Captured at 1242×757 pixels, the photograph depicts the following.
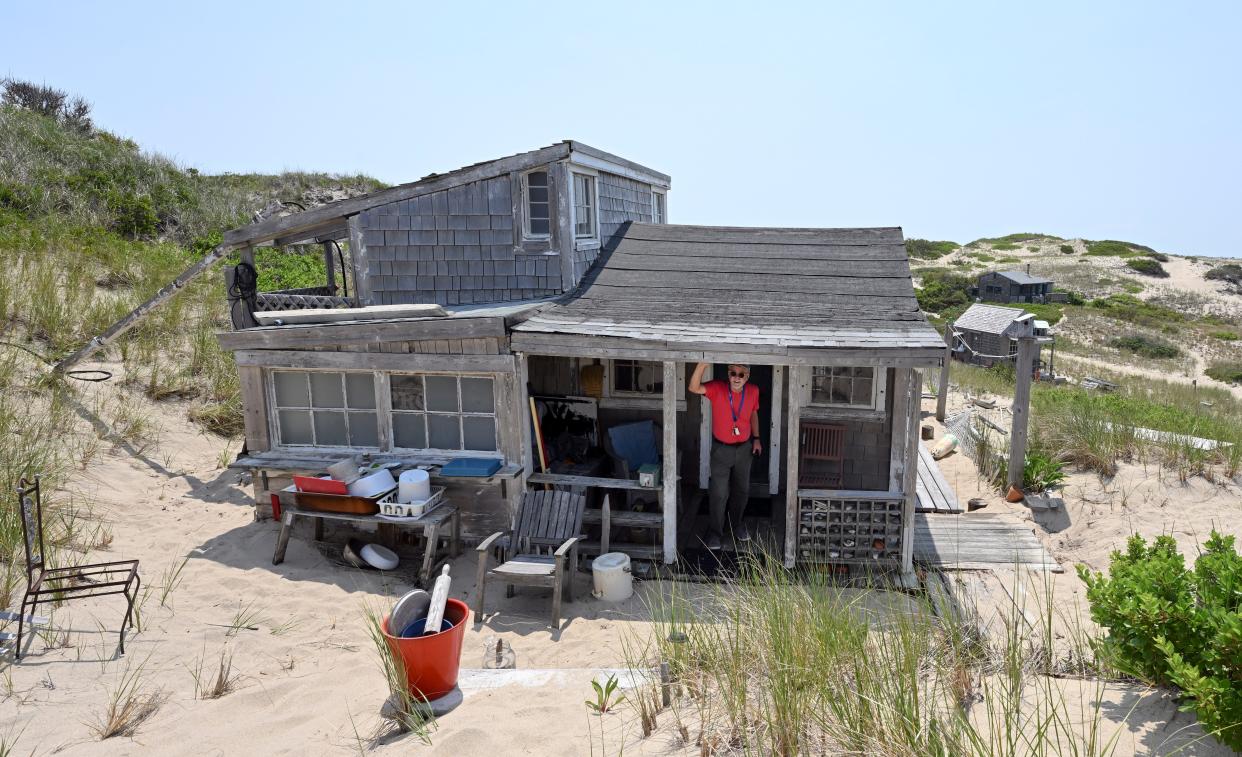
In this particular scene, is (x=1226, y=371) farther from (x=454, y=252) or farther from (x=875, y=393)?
(x=454, y=252)

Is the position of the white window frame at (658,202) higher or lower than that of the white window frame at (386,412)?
higher

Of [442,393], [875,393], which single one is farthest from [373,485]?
[875,393]

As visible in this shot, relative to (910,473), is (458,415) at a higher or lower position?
higher

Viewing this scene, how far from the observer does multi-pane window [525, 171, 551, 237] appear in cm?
937

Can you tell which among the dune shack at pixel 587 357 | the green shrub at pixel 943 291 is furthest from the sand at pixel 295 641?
the green shrub at pixel 943 291

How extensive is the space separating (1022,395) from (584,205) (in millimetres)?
6108

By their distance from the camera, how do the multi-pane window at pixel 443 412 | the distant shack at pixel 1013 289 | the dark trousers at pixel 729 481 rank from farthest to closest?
the distant shack at pixel 1013 289 → the multi-pane window at pixel 443 412 → the dark trousers at pixel 729 481

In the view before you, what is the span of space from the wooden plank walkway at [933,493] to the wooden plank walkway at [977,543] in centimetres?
15

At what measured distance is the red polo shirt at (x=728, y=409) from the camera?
24.1 ft

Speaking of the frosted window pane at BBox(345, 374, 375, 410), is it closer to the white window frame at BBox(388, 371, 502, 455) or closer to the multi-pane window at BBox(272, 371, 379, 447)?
the multi-pane window at BBox(272, 371, 379, 447)

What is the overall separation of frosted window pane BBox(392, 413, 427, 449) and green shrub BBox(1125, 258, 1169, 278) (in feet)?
198

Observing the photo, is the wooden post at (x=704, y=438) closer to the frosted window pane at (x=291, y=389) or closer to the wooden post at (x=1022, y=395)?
the wooden post at (x=1022, y=395)

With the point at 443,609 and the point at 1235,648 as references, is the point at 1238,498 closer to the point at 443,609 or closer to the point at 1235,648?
the point at 1235,648

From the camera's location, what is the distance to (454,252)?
9172 mm
